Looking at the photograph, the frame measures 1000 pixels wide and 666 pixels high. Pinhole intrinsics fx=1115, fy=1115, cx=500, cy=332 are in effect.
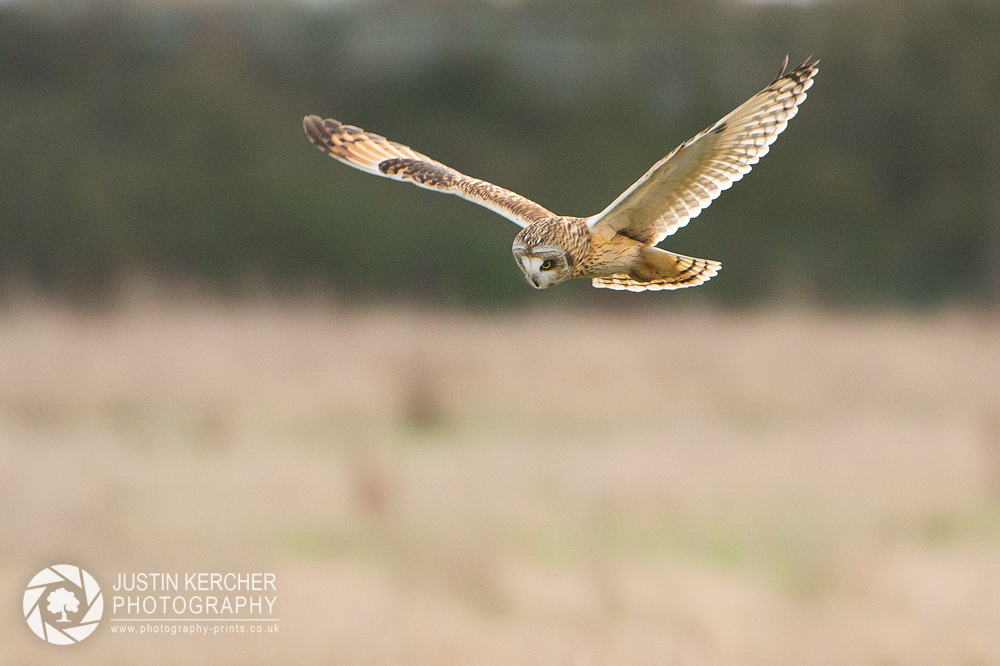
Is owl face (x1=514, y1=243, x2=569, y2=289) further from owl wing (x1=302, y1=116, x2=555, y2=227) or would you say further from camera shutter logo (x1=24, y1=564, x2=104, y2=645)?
camera shutter logo (x1=24, y1=564, x2=104, y2=645)

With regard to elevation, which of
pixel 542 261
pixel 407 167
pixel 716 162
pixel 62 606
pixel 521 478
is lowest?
pixel 542 261

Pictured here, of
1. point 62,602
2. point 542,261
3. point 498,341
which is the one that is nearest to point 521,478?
point 498,341

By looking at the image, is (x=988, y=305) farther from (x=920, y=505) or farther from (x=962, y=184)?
(x=920, y=505)

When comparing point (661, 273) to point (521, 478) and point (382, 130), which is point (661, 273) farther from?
point (382, 130)

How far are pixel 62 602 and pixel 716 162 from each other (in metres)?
7.16

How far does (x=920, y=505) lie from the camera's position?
11.7 meters

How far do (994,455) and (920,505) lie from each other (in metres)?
1.26

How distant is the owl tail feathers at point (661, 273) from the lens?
192 centimetres

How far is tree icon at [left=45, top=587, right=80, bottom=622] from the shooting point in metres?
7.84

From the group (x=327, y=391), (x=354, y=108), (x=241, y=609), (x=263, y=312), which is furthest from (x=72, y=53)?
(x=241, y=609)

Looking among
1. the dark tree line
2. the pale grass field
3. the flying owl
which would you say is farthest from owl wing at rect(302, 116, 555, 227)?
the dark tree line

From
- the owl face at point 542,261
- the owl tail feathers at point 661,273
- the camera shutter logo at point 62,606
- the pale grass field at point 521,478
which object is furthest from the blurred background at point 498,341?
the owl face at point 542,261

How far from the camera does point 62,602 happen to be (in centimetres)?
787

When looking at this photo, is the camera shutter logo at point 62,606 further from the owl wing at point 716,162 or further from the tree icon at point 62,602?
the owl wing at point 716,162
